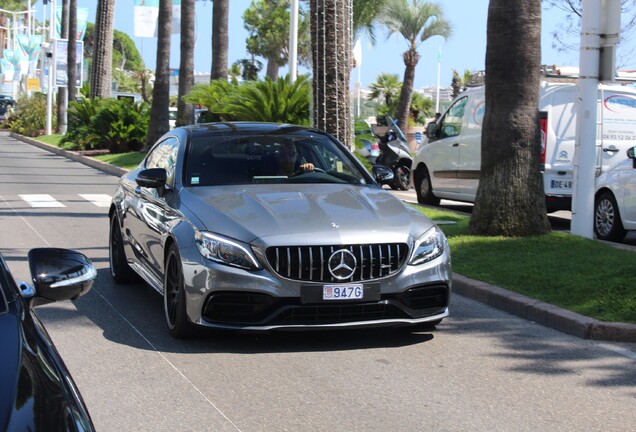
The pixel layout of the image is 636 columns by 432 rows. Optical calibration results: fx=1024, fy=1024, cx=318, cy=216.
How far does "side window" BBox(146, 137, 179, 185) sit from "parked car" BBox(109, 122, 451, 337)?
0.29 ft

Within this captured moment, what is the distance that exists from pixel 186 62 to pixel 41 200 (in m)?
12.0

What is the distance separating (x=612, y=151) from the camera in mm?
15297

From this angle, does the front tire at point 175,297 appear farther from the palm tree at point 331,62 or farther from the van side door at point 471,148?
the van side door at point 471,148

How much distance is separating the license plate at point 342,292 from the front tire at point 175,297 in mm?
1023

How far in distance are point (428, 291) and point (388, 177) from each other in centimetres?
192

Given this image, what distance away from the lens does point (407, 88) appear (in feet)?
141

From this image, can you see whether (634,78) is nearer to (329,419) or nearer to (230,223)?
(230,223)

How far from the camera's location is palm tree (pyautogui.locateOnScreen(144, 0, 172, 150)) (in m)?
30.6

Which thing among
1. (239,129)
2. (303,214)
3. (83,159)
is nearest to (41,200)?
(239,129)

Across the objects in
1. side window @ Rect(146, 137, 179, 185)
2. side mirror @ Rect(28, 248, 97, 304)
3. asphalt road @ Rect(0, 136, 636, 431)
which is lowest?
asphalt road @ Rect(0, 136, 636, 431)

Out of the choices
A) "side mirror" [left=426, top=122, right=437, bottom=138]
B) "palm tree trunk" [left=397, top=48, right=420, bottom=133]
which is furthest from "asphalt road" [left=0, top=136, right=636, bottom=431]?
"palm tree trunk" [left=397, top=48, right=420, bottom=133]

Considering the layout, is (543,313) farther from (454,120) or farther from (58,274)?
(454,120)

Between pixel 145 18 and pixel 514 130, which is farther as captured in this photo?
pixel 145 18

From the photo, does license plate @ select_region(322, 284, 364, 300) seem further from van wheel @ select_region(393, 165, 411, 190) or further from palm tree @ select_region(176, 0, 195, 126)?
palm tree @ select_region(176, 0, 195, 126)
